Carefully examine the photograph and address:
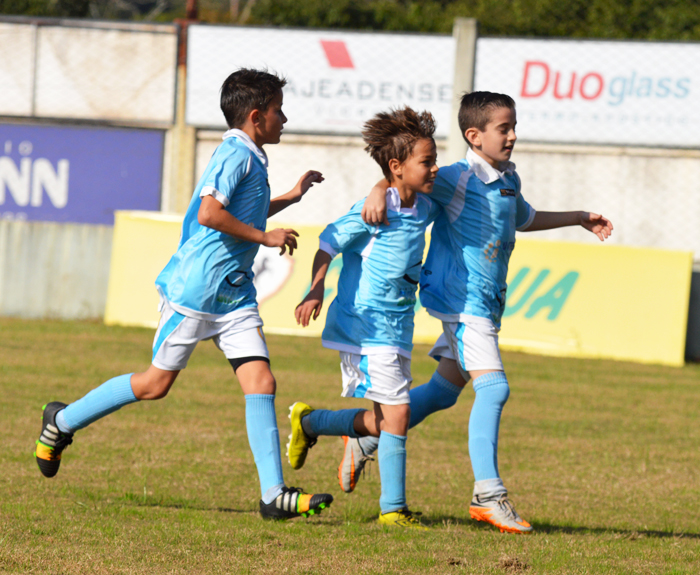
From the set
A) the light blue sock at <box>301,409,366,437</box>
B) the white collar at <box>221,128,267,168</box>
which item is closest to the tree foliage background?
the light blue sock at <box>301,409,366,437</box>

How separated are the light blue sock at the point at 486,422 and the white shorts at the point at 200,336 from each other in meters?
0.98

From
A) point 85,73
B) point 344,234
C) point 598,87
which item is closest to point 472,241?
point 344,234

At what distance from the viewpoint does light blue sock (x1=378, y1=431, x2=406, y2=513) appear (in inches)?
159

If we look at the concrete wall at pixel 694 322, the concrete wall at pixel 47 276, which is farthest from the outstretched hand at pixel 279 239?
the concrete wall at pixel 694 322

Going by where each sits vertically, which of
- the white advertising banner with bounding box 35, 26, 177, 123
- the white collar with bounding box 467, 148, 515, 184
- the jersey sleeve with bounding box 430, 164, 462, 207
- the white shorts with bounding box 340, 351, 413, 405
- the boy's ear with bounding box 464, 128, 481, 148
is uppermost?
the white advertising banner with bounding box 35, 26, 177, 123

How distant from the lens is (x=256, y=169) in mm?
4047

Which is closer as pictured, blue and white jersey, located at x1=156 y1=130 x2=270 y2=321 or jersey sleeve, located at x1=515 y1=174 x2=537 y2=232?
blue and white jersey, located at x1=156 y1=130 x2=270 y2=321

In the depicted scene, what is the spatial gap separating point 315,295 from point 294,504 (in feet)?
2.81

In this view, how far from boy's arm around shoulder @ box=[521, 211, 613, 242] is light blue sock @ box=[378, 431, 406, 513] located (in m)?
1.32

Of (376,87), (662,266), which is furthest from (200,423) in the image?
(376,87)

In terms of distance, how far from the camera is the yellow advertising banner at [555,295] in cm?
1170

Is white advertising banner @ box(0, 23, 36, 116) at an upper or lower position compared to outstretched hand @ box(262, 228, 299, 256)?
upper

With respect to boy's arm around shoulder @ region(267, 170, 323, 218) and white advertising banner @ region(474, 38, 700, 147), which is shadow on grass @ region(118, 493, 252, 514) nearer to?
boy's arm around shoulder @ region(267, 170, 323, 218)

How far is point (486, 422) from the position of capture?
416 centimetres
